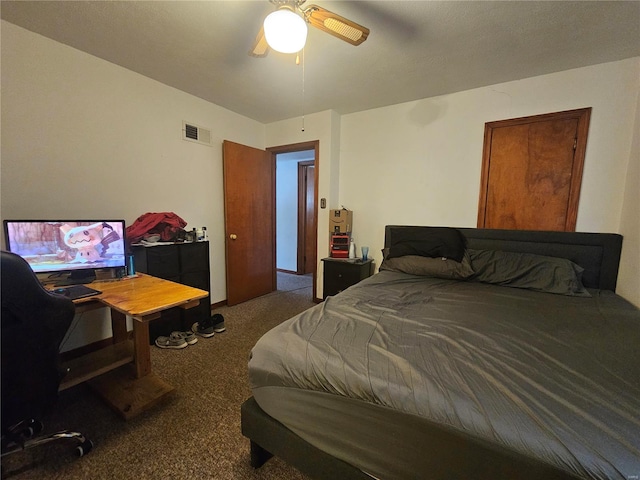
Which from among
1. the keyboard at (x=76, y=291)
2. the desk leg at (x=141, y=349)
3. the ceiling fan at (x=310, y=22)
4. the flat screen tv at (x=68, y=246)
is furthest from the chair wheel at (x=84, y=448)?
the ceiling fan at (x=310, y=22)

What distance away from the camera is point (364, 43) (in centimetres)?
191

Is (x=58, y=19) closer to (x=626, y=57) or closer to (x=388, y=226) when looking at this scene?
(x=388, y=226)

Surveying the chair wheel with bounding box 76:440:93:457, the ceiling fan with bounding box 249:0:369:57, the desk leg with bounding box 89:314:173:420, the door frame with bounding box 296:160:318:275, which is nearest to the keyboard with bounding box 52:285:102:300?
the desk leg with bounding box 89:314:173:420

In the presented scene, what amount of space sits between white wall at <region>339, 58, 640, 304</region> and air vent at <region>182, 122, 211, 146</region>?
1.66 m

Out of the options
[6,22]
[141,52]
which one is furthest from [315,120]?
[6,22]

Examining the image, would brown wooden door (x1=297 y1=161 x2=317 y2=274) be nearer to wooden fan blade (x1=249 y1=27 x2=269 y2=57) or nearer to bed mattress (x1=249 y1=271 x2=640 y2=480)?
wooden fan blade (x1=249 y1=27 x2=269 y2=57)

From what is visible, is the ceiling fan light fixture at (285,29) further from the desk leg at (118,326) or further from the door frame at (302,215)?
the door frame at (302,215)

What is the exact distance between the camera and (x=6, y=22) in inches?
68.2

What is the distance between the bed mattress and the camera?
727 mm

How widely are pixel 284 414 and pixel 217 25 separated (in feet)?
7.64

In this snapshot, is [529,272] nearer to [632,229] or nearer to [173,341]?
[632,229]

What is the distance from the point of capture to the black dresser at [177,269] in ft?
7.55

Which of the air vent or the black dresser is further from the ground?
the air vent

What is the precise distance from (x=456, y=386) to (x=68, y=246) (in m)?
2.35
